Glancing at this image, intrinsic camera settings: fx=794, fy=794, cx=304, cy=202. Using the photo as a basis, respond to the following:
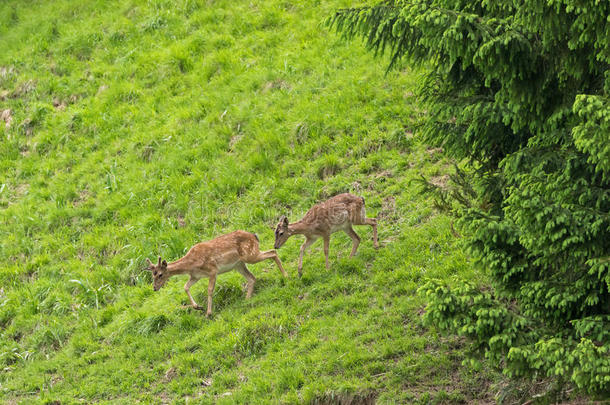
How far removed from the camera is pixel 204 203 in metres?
16.8

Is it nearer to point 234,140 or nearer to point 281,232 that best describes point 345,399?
point 281,232

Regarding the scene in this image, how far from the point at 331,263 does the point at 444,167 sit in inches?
122

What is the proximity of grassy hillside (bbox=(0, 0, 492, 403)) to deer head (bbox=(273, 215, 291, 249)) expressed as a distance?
63cm

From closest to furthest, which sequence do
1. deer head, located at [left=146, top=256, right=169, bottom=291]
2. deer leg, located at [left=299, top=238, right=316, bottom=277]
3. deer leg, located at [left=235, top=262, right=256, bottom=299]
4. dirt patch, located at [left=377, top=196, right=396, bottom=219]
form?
deer leg, located at [left=299, top=238, right=316, bottom=277] → deer leg, located at [left=235, top=262, right=256, bottom=299] → deer head, located at [left=146, top=256, right=169, bottom=291] → dirt patch, located at [left=377, top=196, right=396, bottom=219]

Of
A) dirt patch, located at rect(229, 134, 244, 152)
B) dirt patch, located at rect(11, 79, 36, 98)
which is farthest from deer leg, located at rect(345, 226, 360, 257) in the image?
dirt patch, located at rect(11, 79, 36, 98)

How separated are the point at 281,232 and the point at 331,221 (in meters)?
0.95

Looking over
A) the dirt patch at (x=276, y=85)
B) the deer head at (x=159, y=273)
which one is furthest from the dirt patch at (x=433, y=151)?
the deer head at (x=159, y=273)

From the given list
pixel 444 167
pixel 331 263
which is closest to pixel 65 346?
pixel 331 263

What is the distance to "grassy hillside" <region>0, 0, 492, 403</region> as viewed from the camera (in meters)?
11.9

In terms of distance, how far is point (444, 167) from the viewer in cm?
1513

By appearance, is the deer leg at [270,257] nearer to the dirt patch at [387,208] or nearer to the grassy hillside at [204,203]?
the grassy hillside at [204,203]

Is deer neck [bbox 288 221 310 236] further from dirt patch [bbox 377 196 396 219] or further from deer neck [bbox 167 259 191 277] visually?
deer neck [bbox 167 259 191 277]

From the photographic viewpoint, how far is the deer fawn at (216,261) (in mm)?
13633

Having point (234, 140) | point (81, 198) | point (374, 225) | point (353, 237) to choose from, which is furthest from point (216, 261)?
Answer: point (81, 198)
